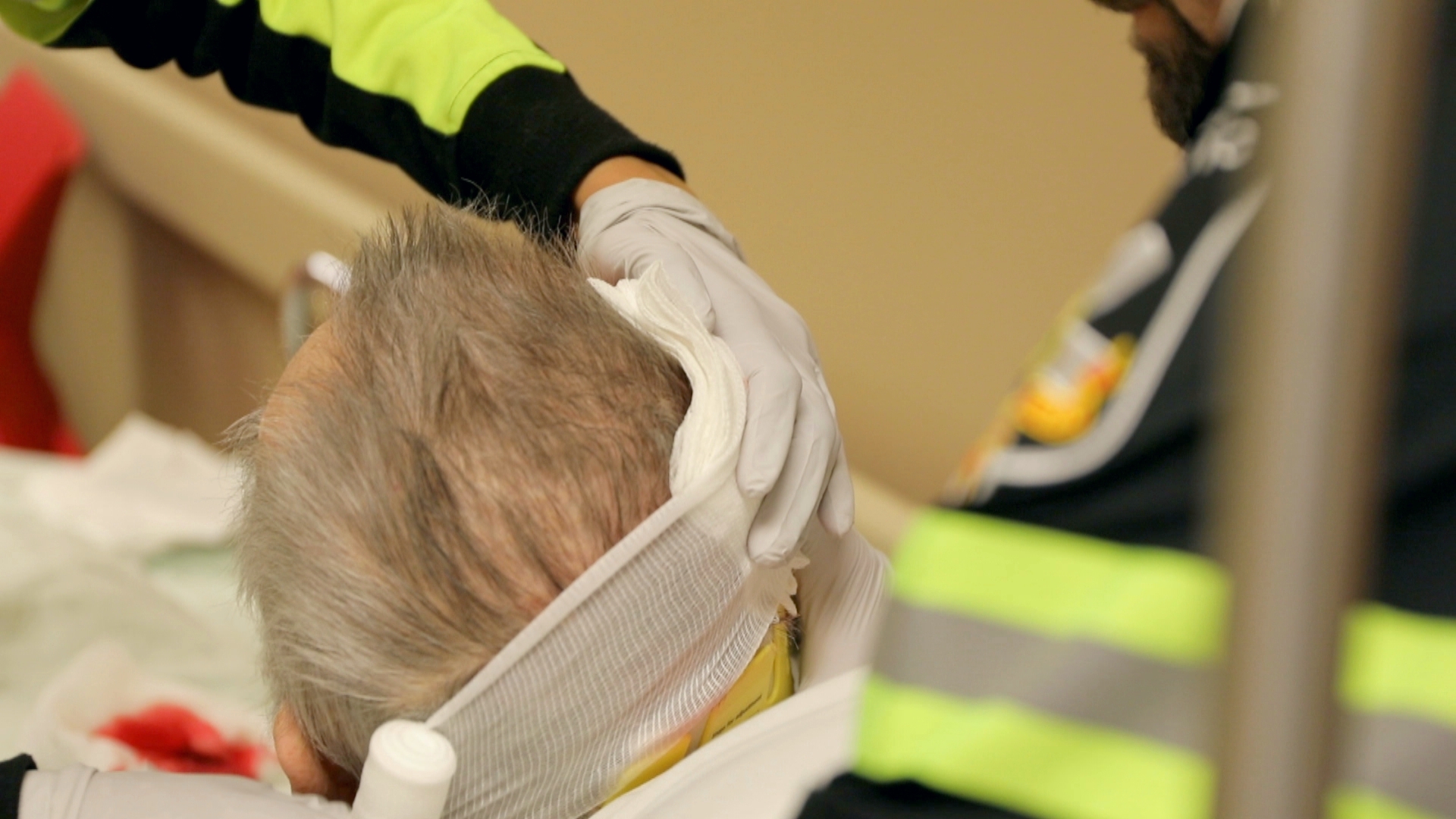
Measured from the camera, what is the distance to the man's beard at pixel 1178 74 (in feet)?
2.10

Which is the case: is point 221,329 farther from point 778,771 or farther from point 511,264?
point 778,771

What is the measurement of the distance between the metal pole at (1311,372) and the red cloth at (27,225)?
2048mm

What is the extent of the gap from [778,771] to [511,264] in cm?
31

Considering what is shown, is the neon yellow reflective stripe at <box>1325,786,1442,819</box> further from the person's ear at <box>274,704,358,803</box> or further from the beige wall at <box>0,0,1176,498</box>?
the beige wall at <box>0,0,1176,498</box>

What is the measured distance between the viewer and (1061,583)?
1.05 ft

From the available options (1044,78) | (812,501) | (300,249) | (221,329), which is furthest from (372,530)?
(221,329)

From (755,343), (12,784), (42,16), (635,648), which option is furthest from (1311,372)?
(42,16)

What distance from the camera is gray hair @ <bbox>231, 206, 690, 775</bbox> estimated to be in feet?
2.00

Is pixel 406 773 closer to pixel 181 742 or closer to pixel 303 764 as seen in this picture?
pixel 303 764

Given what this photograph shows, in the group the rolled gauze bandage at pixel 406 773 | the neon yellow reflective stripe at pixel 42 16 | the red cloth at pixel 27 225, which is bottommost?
the red cloth at pixel 27 225

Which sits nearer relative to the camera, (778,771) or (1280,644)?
(1280,644)

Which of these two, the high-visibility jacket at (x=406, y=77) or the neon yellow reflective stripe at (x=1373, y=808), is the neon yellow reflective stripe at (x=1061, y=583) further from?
the high-visibility jacket at (x=406, y=77)

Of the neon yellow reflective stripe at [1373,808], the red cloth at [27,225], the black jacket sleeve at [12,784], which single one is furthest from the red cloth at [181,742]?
the neon yellow reflective stripe at [1373,808]

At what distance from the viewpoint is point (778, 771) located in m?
0.63
